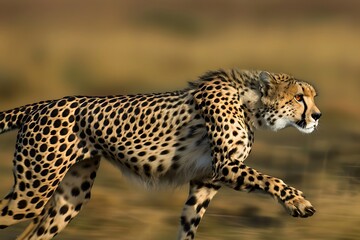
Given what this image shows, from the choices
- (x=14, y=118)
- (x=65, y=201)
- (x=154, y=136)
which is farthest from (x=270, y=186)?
(x=14, y=118)

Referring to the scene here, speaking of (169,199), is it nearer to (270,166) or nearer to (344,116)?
(270,166)

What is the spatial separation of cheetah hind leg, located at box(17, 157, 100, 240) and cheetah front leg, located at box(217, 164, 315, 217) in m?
0.82

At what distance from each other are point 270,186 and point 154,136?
0.77 m

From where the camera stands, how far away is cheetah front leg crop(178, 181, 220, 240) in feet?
27.2

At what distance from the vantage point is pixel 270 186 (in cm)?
775

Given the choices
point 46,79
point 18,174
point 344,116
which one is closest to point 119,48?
point 46,79

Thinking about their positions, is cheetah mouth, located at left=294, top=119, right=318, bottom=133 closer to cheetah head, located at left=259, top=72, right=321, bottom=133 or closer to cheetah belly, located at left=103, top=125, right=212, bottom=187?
cheetah head, located at left=259, top=72, right=321, bottom=133

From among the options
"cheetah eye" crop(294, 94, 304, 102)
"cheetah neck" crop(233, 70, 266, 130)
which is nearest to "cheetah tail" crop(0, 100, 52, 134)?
"cheetah neck" crop(233, 70, 266, 130)

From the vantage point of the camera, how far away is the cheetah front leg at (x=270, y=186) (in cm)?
761

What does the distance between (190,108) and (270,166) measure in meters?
3.84

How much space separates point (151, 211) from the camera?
10531 millimetres

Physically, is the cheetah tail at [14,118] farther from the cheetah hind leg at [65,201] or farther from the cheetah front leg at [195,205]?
the cheetah front leg at [195,205]

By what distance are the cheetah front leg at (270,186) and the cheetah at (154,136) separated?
29 mm

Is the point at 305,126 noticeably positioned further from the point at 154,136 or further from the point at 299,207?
the point at 154,136
